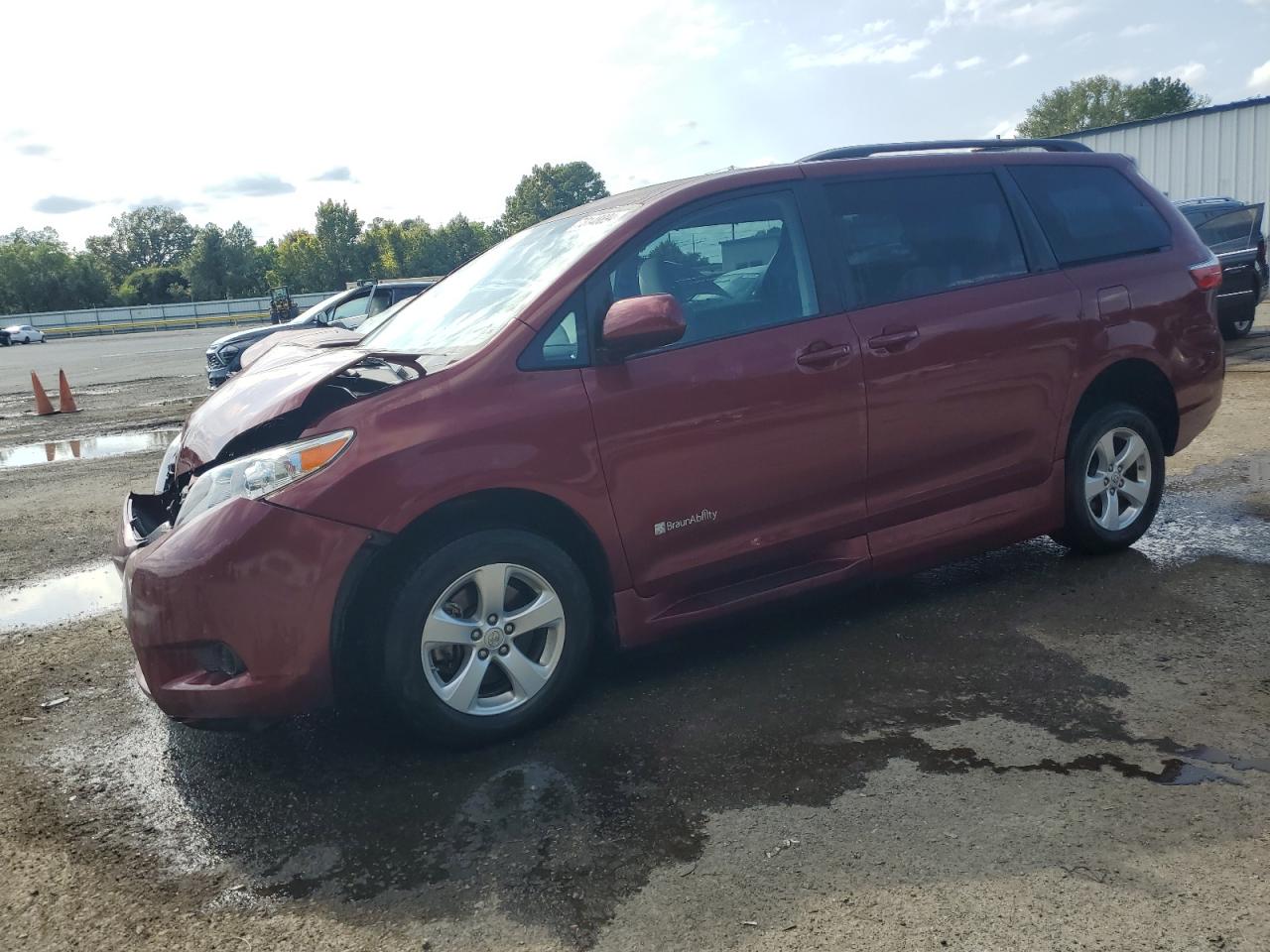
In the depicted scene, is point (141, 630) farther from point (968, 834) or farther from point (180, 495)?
point (968, 834)

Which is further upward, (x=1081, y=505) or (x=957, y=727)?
(x=1081, y=505)

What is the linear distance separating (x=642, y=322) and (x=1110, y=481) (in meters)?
2.71

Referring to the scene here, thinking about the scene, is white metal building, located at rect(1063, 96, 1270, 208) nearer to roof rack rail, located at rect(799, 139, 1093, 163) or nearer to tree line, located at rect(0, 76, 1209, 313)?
roof rack rail, located at rect(799, 139, 1093, 163)

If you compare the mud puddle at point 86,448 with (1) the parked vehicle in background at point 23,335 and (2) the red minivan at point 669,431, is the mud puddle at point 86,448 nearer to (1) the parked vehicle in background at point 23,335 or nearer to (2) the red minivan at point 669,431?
(2) the red minivan at point 669,431

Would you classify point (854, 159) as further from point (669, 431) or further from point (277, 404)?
point (277, 404)

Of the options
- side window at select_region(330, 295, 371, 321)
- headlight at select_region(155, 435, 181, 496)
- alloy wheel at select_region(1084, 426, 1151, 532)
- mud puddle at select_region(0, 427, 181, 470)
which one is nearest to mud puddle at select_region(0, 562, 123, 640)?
headlight at select_region(155, 435, 181, 496)

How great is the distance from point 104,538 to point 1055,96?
4485 inches

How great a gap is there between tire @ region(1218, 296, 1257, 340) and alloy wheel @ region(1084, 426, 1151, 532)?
979 cm

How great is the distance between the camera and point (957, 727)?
11.3 ft

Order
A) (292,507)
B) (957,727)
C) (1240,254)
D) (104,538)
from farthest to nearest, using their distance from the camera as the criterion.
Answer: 1. (1240,254)
2. (104,538)
3. (957,727)
4. (292,507)

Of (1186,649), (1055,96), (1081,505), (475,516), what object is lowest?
(1186,649)

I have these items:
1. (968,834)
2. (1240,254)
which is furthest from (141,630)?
(1240,254)

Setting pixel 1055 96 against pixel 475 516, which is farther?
pixel 1055 96

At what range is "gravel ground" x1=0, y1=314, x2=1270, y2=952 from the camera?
8.30 ft
